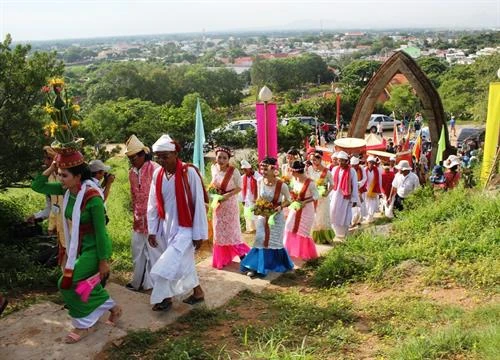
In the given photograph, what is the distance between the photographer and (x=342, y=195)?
8.32 m

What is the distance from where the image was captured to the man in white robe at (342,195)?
324 inches

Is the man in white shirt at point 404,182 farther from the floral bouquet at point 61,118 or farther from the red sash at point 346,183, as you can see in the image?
the floral bouquet at point 61,118

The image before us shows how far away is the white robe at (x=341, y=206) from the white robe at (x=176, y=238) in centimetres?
363

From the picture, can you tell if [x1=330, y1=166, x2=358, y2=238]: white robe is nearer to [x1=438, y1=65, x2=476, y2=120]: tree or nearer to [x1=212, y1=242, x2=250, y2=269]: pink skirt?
[x1=212, y1=242, x2=250, y2=269]: pink skirt

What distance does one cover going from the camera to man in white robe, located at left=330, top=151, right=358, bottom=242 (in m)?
8.22

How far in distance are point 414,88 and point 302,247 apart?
7.99 metres

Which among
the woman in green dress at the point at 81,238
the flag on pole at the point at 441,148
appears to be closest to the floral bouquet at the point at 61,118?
the woman in green dress at the point at 81,238

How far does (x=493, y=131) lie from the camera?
33.0 ft

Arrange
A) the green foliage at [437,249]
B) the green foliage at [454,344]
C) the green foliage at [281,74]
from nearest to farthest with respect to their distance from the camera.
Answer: the green foliage at [454,344] < the green foliage at [437,249] < the green foliage at [281,74]

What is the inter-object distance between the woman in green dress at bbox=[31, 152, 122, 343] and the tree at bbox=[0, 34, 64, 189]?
2909mm

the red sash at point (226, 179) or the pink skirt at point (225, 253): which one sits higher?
the red sash at point (226, 179)

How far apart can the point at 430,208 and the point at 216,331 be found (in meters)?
4.03

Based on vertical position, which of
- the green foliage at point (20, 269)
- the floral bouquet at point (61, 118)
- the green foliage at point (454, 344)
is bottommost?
the green foliage at point (20, 269)

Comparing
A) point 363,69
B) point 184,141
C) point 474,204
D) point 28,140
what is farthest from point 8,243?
point 363,69
